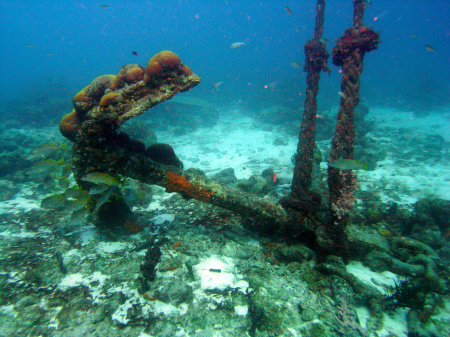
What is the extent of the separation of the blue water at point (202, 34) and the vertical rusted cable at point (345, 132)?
55468mm

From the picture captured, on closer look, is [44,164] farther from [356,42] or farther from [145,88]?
[356,42]

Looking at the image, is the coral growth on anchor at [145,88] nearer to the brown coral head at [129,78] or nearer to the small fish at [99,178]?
the brown coral head at [129,78]

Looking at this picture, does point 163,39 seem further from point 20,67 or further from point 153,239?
point 153,239

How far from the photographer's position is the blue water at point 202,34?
2982 inches

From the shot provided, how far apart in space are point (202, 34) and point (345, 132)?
152m

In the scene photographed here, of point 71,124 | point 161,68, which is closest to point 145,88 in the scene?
point 161,68

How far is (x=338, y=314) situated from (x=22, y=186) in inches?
460

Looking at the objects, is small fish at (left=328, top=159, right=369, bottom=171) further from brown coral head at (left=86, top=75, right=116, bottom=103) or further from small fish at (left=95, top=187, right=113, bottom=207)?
brown coral head at (left=86, top=75, right=116, bottom=103)

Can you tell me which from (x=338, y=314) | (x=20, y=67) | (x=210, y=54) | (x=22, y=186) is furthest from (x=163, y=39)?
(x=338, y=314)

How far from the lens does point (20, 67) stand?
303ft

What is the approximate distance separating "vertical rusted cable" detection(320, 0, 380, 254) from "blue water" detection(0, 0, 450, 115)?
55468mm

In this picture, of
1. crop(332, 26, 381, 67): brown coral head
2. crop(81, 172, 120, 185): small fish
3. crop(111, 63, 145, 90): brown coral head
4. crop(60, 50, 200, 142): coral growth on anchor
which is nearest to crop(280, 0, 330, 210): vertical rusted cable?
crop(332, 26, 381, 67): brown coral head

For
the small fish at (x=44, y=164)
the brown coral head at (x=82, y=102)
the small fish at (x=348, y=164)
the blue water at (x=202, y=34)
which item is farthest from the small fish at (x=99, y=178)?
the blue water at (x=202, y=34)

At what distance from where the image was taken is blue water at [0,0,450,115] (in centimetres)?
7575
